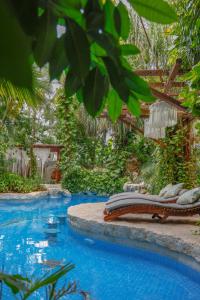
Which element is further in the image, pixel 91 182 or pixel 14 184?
pixel 91 182

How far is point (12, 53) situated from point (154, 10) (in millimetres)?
283

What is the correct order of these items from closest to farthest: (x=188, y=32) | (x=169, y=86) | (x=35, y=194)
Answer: (x=188, y=32)
(x=169, y=86)
(x=35, y=194)

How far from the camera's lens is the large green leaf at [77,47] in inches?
14.2

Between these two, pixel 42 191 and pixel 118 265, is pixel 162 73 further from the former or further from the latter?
pixel 42 191

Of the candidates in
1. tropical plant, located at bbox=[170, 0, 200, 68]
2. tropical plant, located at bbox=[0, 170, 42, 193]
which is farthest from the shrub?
tropical plant, located at bbox=[170, 0, 200, 68]

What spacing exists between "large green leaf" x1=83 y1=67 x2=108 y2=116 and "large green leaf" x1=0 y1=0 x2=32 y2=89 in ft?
0.88

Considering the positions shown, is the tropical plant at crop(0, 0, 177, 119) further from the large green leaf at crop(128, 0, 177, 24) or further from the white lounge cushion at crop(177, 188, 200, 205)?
the white lounge cushion at crop(177, 188, 200, 205)

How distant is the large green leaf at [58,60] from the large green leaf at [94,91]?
0.05 metres

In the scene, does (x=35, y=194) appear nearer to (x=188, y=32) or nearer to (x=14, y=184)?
(x=14, y=184)

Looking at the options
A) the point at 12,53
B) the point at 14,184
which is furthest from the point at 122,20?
the point at 14,184

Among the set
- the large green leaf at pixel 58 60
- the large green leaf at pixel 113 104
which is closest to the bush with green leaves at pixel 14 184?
the large green leaf at pixel 113 104

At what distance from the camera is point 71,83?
44 cm

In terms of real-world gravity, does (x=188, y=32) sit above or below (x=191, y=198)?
above

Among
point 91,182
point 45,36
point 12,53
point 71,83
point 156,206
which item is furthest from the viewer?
point 91,182
